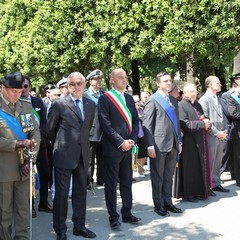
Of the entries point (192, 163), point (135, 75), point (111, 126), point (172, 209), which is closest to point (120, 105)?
point (111, 126)

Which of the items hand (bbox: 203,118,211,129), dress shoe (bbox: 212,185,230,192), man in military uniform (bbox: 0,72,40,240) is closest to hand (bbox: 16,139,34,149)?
man in military uniform (bbox: 0,72,40,240)

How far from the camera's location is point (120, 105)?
536 cm

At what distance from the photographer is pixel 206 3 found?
483 inches

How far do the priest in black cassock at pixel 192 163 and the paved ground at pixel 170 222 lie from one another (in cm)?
18

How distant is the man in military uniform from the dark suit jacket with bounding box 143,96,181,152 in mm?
2021

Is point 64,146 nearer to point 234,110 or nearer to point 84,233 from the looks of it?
point 84,233

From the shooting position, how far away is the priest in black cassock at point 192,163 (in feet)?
21.9

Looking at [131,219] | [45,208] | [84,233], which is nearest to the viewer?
[84,233]

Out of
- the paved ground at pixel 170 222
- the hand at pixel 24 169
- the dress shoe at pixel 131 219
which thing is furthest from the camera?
the dress shoe at pixel 131 219

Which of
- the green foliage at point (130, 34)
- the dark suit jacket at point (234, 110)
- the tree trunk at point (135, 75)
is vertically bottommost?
the dark suit jacket at point (234, 110)

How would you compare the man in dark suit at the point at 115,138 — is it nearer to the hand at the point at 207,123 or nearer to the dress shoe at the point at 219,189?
the hand at the point at 207,123

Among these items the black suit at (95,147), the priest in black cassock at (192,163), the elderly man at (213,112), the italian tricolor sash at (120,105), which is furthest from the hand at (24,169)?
the elderly man at (213,112)

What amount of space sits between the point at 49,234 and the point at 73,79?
2050 millimetres

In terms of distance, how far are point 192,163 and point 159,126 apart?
1181 mm
